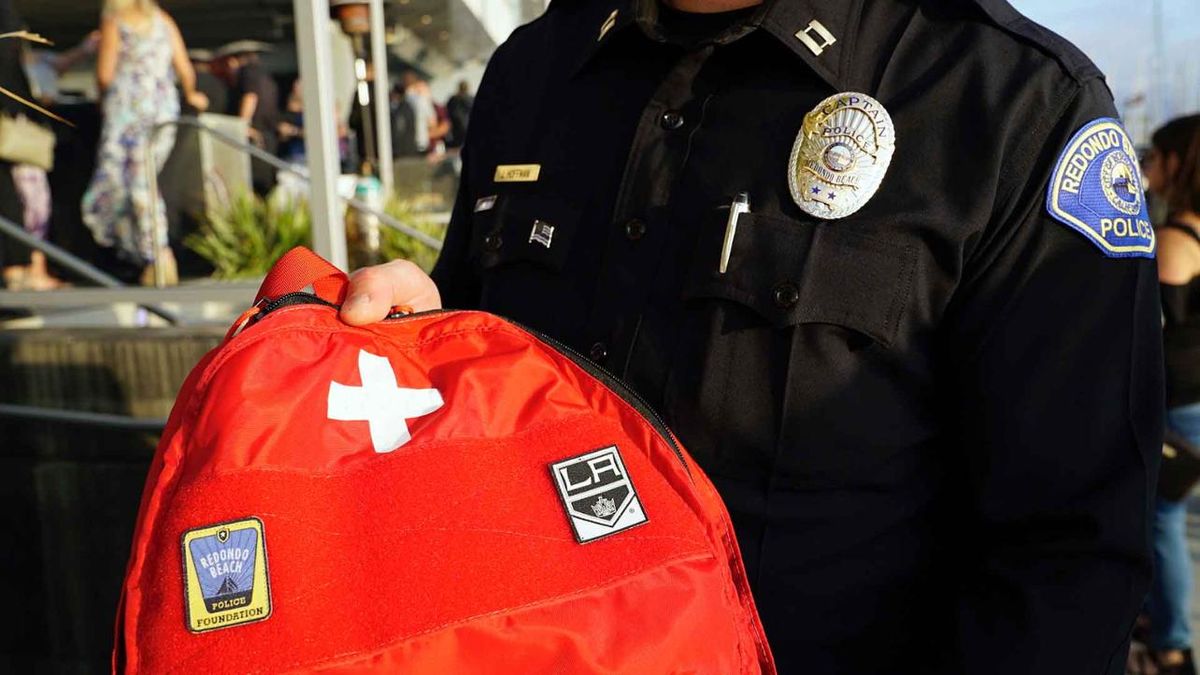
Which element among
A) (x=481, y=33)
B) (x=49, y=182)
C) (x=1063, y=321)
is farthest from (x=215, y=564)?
(x=481, y=33)

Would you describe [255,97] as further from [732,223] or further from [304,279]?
[732,223]

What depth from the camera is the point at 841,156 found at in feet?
3.43

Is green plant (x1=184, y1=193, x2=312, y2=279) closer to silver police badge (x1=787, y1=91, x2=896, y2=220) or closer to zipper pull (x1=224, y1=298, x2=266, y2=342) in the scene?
zipper pull (x1=224, y1=298, x2=266, y2=342)

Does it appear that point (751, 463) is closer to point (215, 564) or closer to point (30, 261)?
point (215, 564)

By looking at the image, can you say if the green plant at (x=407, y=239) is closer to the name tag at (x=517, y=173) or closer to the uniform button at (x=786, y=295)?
the name tag at (x=517, y=173)

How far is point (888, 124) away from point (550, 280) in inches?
18.4

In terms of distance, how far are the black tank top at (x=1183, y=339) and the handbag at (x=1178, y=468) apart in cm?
13

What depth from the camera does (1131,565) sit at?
0.99m

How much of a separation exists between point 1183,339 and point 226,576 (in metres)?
3.31

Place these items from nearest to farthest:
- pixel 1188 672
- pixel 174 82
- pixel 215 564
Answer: pixel 215 564 → pixel 1188 672 → pixel 174 82

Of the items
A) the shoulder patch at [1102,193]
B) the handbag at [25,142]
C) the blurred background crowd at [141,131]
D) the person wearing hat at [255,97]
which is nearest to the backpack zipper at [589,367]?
the shoulder patch at [1102,193]

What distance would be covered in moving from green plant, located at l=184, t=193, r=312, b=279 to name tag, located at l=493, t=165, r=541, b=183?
3433 mm

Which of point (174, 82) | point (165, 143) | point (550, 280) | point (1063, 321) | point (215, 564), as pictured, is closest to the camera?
point (215, 564)

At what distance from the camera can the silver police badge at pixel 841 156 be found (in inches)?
41.1
